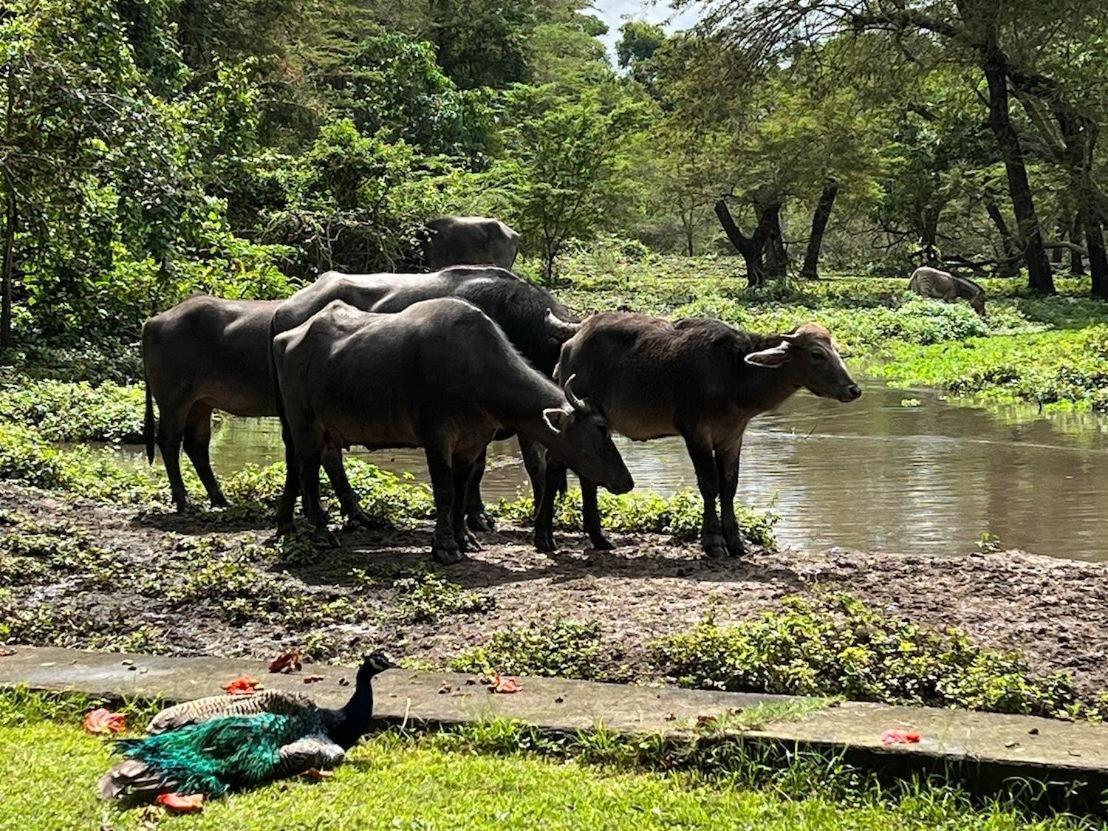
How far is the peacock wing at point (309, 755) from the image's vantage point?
466 centimetres

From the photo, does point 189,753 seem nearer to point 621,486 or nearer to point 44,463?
point 621,486

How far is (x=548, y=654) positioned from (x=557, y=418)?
2785 mm

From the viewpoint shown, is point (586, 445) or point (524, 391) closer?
point (586, 445)

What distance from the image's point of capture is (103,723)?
516cm

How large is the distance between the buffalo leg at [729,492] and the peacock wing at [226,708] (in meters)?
4.48

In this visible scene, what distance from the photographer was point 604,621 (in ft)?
21.3

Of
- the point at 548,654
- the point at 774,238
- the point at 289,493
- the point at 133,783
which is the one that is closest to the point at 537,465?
the point at 289,493

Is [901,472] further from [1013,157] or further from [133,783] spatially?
[1013,157]

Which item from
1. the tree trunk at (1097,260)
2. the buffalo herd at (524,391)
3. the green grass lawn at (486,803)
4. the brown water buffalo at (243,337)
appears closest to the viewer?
the green grass lawn at (486,803)

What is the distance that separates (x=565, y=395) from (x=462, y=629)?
2432 millimetres

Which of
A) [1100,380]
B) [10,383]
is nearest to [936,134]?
[1100,380]

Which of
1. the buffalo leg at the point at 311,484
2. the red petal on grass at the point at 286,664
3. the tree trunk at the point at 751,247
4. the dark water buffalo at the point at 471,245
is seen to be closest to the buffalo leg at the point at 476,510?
the buffalo leg at the point at 311,484

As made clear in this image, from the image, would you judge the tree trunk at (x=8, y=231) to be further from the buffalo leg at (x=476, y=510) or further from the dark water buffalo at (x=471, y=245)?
the buffalo leg at (x=476, y=510)

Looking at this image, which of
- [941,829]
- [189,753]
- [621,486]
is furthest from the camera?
[621,486]
